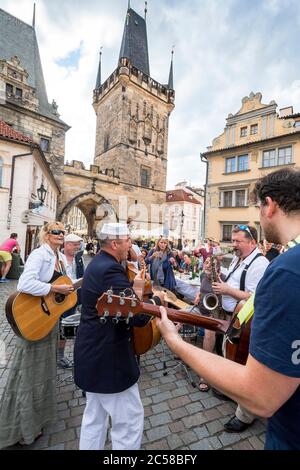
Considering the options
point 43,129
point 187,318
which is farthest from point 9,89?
point 187,318

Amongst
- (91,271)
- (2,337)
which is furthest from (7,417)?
(2,337)

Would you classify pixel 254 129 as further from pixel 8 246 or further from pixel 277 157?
pixel 8 246

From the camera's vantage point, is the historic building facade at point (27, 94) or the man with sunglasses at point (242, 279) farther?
the historic building facade at point (27, 94)

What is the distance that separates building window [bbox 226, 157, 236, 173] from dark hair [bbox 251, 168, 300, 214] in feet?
65.1

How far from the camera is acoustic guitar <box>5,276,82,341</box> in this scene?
226 centimetres

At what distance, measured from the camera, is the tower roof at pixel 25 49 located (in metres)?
20.2

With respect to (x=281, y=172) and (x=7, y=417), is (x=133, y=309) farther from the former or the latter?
(x=7, y=417)

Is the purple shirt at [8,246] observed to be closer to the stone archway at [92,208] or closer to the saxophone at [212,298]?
the saxophone at [212,298]

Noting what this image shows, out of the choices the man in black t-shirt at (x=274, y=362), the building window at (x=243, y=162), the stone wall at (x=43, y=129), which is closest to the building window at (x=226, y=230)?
the building window at (x=243, y=162)

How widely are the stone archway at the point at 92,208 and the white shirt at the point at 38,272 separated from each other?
22.1 m

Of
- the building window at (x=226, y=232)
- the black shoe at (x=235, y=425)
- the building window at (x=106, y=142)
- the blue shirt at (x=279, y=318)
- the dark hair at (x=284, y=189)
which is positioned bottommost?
the black shoe at (x=235, y=425)

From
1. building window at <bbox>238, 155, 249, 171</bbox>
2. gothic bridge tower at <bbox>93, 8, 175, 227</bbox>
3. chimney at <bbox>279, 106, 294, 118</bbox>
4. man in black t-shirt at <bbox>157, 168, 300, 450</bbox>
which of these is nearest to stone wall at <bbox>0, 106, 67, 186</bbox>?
gothic bridge tower at <bbox>93, 8, 175, 227</bbox>

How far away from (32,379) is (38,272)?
1048mm

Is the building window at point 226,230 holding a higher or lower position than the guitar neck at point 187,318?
higher
